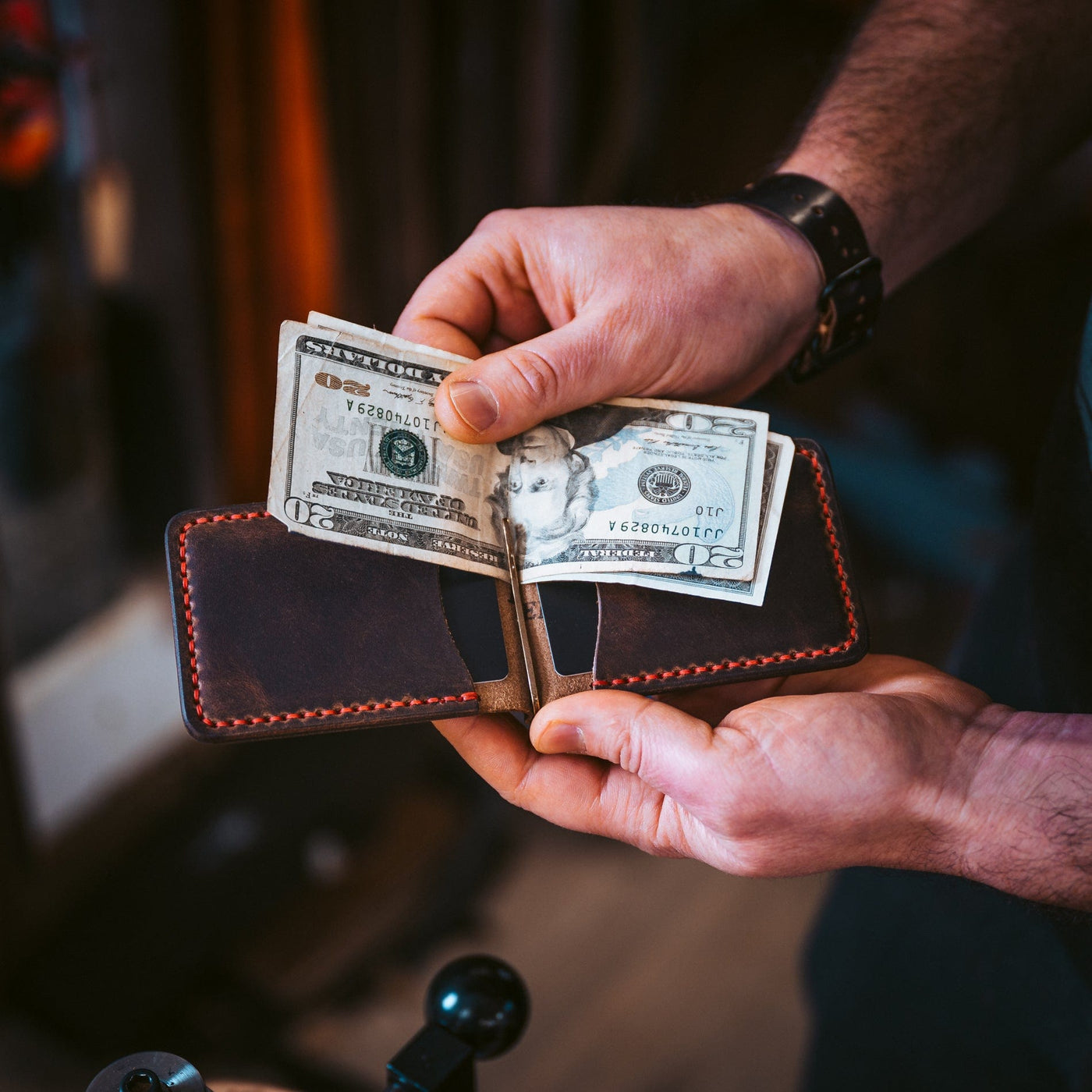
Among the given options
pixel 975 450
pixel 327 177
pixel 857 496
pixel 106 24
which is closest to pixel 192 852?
pixel 327 177

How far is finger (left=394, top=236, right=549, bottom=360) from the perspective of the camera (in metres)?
1.15

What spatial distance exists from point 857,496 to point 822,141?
7.03 ft

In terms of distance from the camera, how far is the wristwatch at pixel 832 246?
3.80 ft

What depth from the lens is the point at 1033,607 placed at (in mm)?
1176

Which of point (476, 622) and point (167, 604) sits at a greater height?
point (476, 622)

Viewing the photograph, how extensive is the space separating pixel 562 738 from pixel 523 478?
323mm

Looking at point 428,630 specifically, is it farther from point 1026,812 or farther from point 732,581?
point 1026,812

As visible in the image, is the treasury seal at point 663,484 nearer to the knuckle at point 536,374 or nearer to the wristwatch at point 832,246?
the knuckle at point 536,374

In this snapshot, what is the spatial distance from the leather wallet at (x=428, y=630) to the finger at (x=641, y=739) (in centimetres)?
6

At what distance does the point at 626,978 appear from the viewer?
2.29 m

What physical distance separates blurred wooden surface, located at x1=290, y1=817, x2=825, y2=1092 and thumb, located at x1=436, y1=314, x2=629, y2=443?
1.71 m

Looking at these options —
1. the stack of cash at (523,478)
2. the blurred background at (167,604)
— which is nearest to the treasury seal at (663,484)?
the stack of cash at (523,478)

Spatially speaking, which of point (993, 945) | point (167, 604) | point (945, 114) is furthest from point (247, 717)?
point (167, 604)

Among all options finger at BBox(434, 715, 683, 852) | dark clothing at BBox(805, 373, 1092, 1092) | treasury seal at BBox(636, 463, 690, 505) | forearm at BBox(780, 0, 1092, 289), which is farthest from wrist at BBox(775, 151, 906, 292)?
finger at BBox(434, 715, 683, 852)
